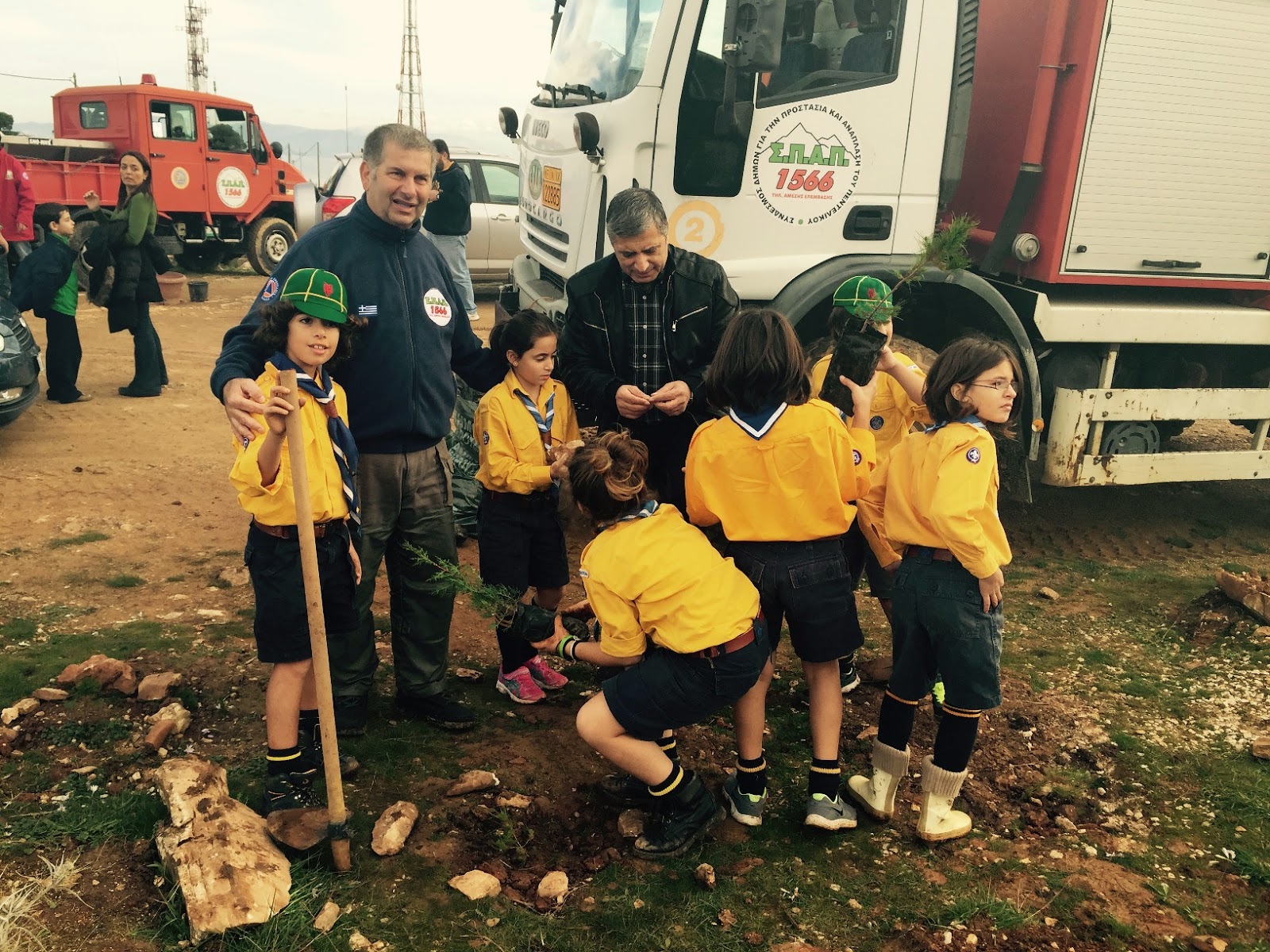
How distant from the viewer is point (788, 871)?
2854mm

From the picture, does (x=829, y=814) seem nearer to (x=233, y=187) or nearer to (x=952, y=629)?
(x=952, y=629)

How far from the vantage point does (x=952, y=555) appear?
9.46ft

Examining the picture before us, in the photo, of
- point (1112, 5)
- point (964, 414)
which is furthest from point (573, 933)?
point (1112, 5)

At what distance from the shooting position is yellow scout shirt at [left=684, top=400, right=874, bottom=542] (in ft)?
9.51

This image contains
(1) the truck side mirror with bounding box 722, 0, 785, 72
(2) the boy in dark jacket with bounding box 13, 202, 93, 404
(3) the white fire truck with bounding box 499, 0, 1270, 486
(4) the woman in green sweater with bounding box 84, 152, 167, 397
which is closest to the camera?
(1) the truck side mirror with bounding box 722, 0, 785, 72

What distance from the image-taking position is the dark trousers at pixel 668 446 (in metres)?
3.76

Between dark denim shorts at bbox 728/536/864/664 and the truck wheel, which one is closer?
dark denim shorts at bbox 728/536/864/664

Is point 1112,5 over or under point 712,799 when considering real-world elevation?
over

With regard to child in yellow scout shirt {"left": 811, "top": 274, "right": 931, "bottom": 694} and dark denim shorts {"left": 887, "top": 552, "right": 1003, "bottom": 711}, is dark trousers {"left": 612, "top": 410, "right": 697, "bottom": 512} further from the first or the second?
dark denim shorts {"left": 887, "top": 552, "right": 1003, "bottom": 711}

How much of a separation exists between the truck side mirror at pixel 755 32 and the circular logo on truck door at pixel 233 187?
13541 mm

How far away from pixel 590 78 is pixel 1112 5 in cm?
268

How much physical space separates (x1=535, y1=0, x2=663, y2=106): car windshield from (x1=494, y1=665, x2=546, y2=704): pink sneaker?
277 cm

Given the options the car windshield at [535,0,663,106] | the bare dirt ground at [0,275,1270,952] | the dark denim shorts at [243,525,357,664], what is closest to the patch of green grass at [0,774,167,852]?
the bare dirt ground at [0,275,1270,952]

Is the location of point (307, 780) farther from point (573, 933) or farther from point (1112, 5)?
point (1112, 5)
